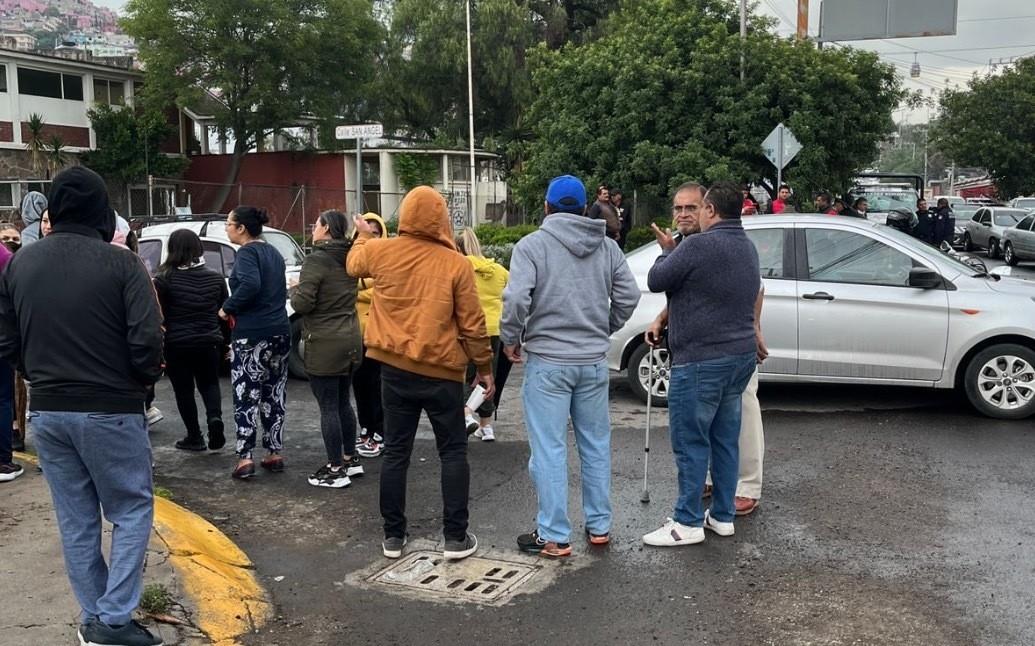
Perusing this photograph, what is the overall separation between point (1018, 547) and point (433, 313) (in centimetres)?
345

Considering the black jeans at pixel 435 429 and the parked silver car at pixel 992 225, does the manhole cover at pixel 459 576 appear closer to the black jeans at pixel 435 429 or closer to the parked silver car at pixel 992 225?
the black jeans at pixel 435 429

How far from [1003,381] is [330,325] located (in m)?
5.69

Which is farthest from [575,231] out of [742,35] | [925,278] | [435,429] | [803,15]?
[803,15]

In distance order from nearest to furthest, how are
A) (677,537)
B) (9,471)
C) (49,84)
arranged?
(677,537) → (9,471) → (49,84)

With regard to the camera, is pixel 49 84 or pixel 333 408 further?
pixel 49 84

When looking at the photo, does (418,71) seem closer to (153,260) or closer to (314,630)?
(153,260)

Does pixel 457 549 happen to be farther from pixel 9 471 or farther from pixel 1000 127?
pixel 1000 127

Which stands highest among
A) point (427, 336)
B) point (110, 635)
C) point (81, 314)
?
point (81, 314)

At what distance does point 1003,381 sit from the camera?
8.47 m

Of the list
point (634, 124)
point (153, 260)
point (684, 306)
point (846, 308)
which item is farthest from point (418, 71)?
point (684, 306)

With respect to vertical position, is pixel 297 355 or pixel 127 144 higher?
pixel 127 144

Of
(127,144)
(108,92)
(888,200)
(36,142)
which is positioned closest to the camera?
(888,200)

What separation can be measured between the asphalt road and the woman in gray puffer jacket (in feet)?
1.20

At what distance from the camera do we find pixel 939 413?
8789 mm
